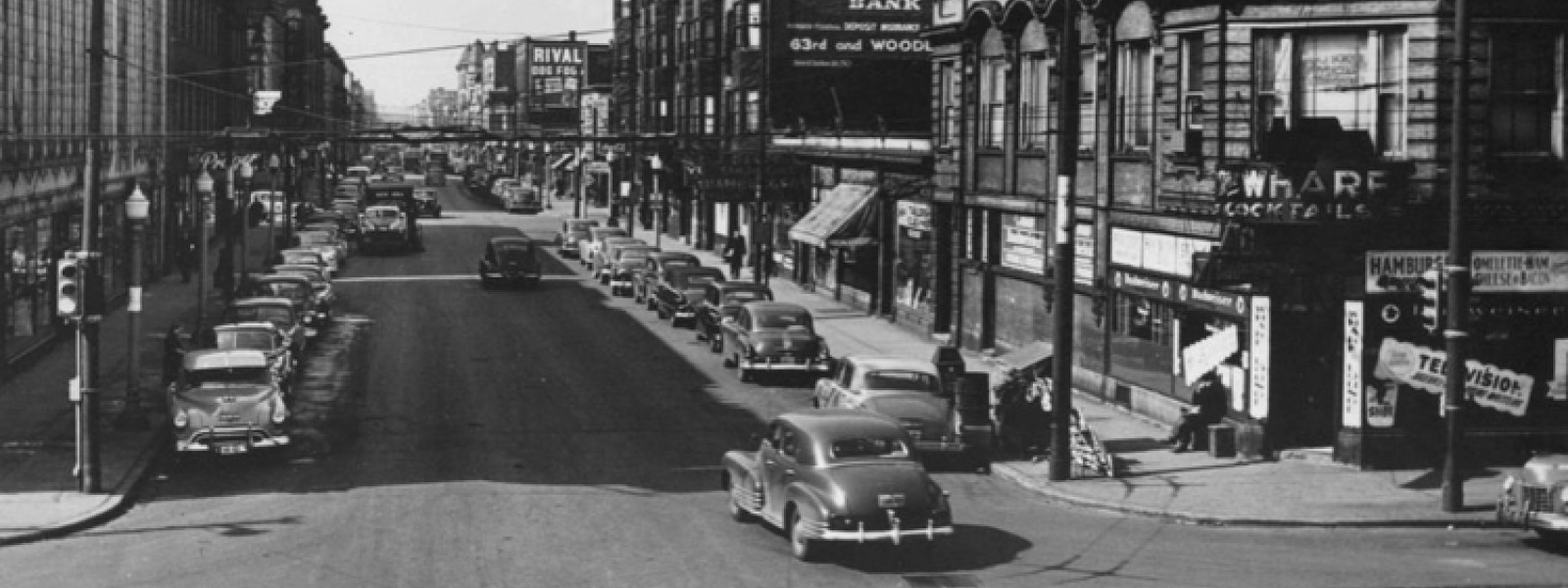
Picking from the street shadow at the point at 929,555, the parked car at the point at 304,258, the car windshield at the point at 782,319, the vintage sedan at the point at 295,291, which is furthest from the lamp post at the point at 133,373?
the parked car at the point at 304,258

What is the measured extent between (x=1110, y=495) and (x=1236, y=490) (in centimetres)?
195

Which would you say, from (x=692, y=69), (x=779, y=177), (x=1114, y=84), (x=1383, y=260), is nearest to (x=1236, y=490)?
(x=1383, y=260)

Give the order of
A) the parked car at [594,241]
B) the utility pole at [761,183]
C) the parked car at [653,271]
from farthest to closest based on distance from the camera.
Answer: the parked car at [594,241]
the utility pole at [761,183]
the parked car at [653,271]

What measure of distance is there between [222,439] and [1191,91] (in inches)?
666

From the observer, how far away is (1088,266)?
36938 millimetres

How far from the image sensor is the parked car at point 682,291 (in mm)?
50188

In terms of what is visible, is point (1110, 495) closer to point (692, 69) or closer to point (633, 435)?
point (633, 435)

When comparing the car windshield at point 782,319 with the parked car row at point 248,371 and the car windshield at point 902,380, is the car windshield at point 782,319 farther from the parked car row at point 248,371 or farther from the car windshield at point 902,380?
the parked car row at point 248,371

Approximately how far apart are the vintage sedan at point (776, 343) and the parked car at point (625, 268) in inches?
748

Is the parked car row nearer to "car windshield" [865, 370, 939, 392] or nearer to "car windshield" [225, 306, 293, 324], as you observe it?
"car windshield" [225, 306, 293, 324]

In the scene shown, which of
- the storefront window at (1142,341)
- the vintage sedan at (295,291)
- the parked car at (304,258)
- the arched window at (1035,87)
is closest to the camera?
the storefront window at (1142,341)

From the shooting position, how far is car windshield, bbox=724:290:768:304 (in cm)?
4488

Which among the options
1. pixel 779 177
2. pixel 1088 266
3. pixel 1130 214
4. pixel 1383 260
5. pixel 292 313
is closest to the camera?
pixel 1383 260

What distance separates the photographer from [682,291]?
50781mm
